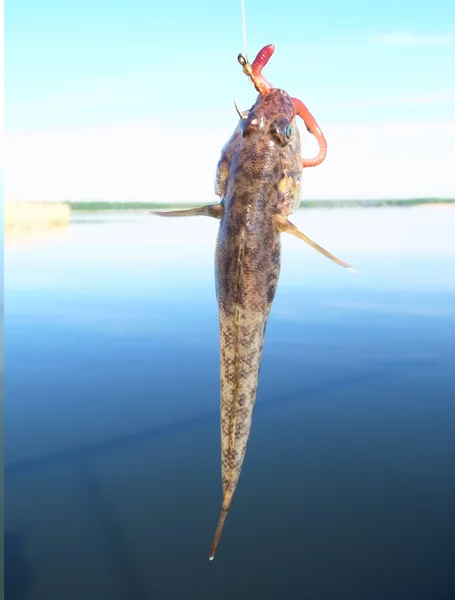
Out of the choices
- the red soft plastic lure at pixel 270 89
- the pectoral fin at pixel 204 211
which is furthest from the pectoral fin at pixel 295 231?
the red soft plastic lure at pixel 270 89

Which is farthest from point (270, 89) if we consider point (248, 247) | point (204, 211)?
point (248, 247)

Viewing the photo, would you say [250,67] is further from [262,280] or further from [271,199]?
[262,280]

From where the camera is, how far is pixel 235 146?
269 cm

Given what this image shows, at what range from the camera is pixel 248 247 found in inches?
95.7

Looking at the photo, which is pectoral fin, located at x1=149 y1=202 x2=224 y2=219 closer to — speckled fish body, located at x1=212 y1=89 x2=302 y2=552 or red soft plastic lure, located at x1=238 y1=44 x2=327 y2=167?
speckled fish body, located at x1=212 y1=89 x2=302 y2=552

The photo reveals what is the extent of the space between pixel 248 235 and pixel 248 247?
40 mm

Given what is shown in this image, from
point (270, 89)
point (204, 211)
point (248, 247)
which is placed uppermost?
point (270, 89)

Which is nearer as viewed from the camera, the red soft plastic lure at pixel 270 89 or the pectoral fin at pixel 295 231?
the pectoral fin at pixel 295 231

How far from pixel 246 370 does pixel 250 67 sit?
1.09 metres

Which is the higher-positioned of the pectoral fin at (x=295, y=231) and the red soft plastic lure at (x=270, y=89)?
the red soft plastic lure at (x=270, y=89)

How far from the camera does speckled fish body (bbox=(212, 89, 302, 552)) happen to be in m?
2.45

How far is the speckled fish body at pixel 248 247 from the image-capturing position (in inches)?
96.3

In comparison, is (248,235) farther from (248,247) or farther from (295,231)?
(295,231)

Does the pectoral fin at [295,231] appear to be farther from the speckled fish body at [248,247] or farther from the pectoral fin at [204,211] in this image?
the pectoral fin at [204,211]
